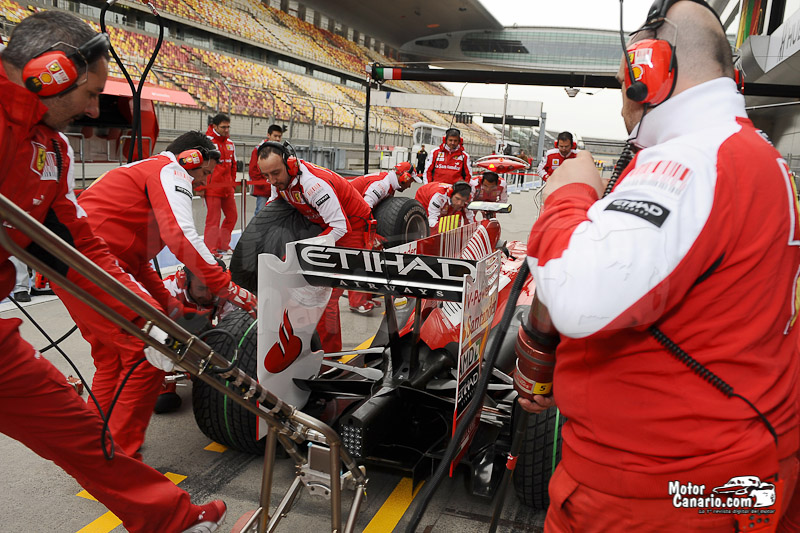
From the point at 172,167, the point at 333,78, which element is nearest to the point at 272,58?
the point at 333,78

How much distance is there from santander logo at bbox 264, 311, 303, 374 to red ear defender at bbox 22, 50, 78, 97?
1273 mm

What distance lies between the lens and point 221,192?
8.59m

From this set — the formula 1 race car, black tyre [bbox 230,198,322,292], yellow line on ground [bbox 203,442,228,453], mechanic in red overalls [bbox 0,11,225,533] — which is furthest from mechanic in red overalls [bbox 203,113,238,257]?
mechanic in red overalls [bbox 0,11,225,533]

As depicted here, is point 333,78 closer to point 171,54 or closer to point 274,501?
point 171,54

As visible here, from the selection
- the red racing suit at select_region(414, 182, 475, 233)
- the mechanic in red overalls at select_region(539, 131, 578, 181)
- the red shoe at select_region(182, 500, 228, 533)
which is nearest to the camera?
the red shoe at select_region(182, 500, 228, 533)

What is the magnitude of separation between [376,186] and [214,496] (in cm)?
458

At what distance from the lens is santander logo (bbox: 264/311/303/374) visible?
8.87 ft

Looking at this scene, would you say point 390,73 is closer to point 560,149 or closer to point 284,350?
point 284,350

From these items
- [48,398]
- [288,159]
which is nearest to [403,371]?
[48,398]

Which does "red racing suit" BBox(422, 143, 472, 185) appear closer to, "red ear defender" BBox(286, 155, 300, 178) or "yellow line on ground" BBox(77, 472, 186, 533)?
"red ear defender" BBox(286, 155, 300, 178)

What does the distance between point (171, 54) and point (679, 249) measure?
2270cm

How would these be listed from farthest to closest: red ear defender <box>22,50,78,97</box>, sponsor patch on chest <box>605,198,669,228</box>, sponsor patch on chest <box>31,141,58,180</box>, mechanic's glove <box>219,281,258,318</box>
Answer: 1. mechanic's glove <box>219,281,258,318</box>
2. sponsor patch on chest <box>31,141,58,180</box>
3. red ear defender <box>22,50,78,97</box>
4. sponsor patch on chest <box>605,198,669,228</box>

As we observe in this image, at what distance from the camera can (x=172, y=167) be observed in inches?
137

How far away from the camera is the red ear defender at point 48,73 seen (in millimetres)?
1792
